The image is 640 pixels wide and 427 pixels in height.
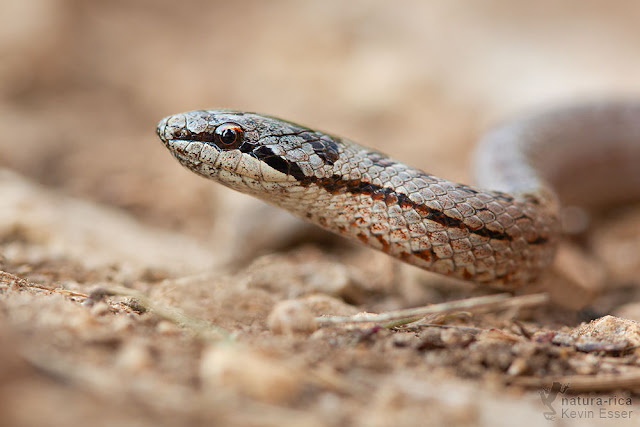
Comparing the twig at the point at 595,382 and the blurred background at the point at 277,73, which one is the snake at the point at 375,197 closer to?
the twig at the point at 595,382

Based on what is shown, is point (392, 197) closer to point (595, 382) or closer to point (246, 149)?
point (246, 149)

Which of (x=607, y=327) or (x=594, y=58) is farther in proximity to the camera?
(x=594, y=58)

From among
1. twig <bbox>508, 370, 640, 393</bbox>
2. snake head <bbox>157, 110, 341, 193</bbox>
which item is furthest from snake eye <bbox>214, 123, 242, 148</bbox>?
twig <bbox>508, 370, 640, 393</bbox>

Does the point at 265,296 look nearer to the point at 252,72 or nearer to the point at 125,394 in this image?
the point at 125,394

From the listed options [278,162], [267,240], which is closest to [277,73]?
[267,240]

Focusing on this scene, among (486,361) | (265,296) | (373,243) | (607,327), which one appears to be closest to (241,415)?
(486,361)

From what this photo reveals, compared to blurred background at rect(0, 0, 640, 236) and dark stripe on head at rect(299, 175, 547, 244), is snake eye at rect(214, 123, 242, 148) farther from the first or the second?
blurred background at rect(0, 0, 640, 236)
